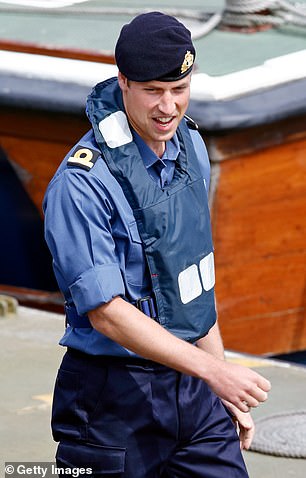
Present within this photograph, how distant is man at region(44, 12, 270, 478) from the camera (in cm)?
236

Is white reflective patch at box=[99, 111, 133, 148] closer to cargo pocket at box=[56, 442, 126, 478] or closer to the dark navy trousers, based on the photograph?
the dark navy trousers

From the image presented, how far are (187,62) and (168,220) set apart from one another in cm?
32

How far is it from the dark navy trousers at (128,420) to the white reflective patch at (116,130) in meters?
0.45

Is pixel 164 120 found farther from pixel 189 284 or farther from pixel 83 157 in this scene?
pixel 189 284

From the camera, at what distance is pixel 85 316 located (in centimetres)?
249

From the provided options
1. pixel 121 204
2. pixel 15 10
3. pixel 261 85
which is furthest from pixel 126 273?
pixel 15 10

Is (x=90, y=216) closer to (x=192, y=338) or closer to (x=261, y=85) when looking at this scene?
(x=192, y=338)

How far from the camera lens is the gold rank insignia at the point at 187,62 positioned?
7.89ft

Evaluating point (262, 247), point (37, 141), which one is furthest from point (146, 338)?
point (37, 141)

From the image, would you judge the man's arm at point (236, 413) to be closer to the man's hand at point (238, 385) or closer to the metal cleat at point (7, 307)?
the man's hand at point (238, 385)

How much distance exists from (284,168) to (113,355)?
2.62 metres

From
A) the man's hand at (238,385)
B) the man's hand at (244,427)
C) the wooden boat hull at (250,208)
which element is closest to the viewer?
the man's hand at (238,385)

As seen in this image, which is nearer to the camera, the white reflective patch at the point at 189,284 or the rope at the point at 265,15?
the white reflective patch at the point at 189,284

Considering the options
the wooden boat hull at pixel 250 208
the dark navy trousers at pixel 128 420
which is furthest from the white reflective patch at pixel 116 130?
the wooden boat hull at pixel 250 208
